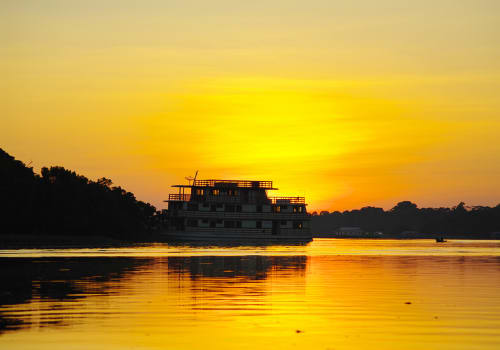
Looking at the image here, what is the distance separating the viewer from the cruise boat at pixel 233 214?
122062 mm

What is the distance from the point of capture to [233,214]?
123250mm

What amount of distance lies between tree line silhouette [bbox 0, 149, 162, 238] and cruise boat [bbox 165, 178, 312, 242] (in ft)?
29.7

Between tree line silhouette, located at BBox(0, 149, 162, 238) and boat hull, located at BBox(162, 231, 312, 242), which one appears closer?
tree line silhouette, located at BBox(0, 149, 162, 238)

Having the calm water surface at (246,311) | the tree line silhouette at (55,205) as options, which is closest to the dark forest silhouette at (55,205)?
the tree line silhouette at (55,205)

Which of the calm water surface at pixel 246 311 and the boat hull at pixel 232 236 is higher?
the boat hull at pixel 232 236

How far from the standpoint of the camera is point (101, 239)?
→ 97438 millimetres

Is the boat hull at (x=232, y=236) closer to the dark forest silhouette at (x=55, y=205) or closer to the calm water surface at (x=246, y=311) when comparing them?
the dark forest silhouette at (x=55, y=205)

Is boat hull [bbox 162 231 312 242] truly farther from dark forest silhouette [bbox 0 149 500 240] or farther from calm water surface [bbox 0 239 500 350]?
calm water surface [bbox 0 239 500 350]

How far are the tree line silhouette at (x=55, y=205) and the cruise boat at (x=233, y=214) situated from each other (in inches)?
356

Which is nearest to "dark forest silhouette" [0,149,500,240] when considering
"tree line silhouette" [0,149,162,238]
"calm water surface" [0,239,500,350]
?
"tree line silhouette" [0,149,162,238]

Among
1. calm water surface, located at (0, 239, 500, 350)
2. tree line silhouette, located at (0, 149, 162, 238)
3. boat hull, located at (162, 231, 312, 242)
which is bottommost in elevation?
calm water surface, located at (0, 239, 500, 350)

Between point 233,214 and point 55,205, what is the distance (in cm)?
3465

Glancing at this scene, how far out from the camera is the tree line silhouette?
91.6 m

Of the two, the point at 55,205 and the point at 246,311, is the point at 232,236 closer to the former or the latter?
the point at 55,205
